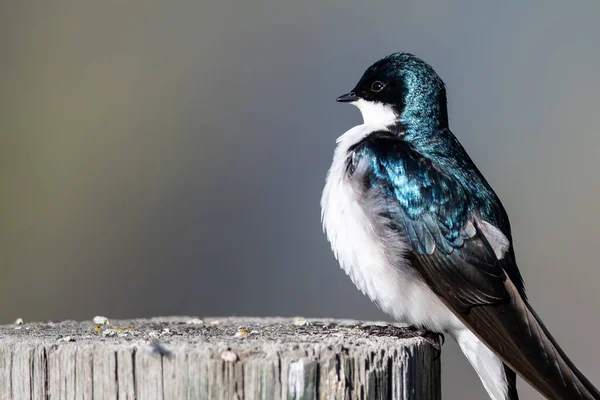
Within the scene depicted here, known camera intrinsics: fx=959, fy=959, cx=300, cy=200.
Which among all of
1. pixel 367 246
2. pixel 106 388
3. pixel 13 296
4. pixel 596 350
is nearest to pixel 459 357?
pixel 596 350

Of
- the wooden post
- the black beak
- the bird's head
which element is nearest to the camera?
the wooden post

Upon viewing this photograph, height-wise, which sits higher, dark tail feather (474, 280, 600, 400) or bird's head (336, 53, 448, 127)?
bird's head (336, 53, 448, 127)

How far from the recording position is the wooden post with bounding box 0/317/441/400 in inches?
80.0

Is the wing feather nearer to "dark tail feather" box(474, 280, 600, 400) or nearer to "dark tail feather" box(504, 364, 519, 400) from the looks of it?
"dark tail feather" box(474, 280, 600, 400)

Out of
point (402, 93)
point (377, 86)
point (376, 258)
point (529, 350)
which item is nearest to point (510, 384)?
point (529, 350)

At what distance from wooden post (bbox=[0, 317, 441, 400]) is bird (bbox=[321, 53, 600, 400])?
1.92 feet

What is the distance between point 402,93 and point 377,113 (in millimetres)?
146

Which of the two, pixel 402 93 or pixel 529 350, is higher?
pixel 402 93

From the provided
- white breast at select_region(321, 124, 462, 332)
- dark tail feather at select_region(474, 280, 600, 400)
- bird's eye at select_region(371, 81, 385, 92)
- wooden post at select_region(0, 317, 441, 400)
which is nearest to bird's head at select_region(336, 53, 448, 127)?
bird's eye at select_region(371, 81, 385, 92)

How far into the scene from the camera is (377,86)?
381 centimetres

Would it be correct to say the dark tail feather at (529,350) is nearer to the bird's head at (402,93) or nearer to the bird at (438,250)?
the bird at (438,250)

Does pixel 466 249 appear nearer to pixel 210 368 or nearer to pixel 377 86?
pixel 377 86

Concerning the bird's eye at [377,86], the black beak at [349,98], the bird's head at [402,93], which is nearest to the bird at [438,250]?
the bird's head at [402,93]

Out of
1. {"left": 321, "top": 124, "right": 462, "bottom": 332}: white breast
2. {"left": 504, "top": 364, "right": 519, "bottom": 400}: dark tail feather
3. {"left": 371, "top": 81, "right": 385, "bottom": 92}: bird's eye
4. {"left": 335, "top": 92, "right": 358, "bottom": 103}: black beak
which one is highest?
{"left": 371, "top": 81, "right": 385, "bottom": 92}: bird's eye
